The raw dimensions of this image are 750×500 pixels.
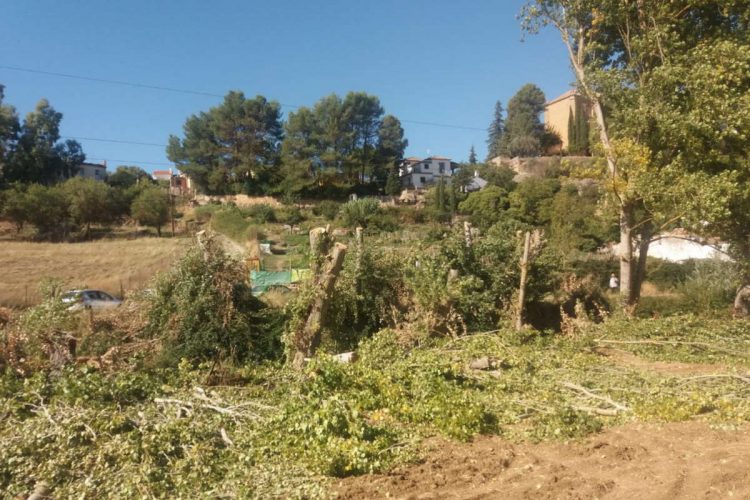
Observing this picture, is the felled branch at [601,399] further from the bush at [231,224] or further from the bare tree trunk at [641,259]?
the bush at [231,224]

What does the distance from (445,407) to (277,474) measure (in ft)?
5.97

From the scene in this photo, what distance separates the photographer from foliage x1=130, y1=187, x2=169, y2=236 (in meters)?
40.6

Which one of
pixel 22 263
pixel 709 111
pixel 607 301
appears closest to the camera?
pixel 709 111

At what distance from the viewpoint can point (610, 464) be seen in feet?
13.3

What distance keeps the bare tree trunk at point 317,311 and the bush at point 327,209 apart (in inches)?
1466

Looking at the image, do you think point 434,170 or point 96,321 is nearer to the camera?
point 96,321

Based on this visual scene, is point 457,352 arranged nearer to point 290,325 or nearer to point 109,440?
point 290,325

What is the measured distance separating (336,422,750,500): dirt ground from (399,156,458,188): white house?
206 feet

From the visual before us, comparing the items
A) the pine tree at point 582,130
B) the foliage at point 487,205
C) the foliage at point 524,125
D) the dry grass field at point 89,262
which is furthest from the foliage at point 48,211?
the pine tree at point 582,130

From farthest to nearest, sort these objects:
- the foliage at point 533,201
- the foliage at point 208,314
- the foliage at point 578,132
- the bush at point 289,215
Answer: the foliage at point 578,132 → the bush at point 289,215 → the foliage at point 533,201 → the foliage at point 208,314

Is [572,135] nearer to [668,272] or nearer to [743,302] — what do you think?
[668,272]

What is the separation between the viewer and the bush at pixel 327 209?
45375mm

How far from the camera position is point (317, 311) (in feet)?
25.7

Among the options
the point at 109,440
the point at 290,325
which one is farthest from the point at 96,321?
the point at 109,440
